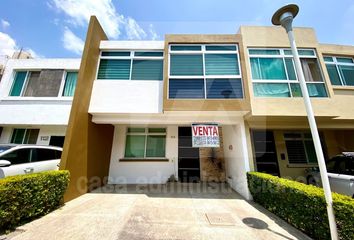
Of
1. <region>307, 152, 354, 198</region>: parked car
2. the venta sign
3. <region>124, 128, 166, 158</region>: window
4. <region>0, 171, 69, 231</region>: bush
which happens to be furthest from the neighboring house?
<region>307, 152, 354, 198</region>: parked car

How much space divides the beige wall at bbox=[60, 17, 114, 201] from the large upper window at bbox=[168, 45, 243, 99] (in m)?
3.48

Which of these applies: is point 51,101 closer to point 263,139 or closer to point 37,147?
point 37,147

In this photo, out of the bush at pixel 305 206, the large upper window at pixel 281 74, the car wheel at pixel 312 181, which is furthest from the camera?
the car wheel at pixel 312 181

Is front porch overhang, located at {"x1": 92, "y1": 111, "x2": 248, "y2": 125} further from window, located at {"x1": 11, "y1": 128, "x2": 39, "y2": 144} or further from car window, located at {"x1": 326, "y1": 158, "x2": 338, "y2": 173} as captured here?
window, located at {"x1": 11, "y1": 128, "x2": 39, "y2": 144}

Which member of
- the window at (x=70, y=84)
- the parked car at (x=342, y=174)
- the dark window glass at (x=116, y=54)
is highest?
the dark window glass at (x=116, y=54)

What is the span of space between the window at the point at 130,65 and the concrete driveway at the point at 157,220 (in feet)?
17.2

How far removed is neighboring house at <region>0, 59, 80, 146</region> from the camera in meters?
7.92

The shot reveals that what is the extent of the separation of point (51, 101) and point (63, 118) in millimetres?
1238

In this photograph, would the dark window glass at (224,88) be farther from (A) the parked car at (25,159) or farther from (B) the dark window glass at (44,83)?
(B) the dark window glass at (44,83)

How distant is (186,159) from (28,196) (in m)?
7.00

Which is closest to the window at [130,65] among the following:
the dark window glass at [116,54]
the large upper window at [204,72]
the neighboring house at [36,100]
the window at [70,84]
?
the dark window glass at [116,54]

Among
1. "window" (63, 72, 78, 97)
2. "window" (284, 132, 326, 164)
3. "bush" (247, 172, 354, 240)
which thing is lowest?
"bush" (247, 172, 354, 240)

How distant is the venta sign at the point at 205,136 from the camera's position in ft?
21.8

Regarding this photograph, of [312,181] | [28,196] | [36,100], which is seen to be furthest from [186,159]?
[36,100]
